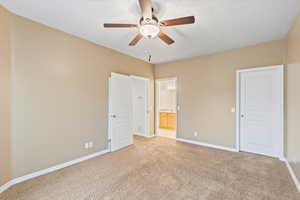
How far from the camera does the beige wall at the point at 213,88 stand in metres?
3.22

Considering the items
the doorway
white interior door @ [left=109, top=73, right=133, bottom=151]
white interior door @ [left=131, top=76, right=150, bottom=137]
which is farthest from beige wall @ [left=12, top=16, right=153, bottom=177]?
the doorway

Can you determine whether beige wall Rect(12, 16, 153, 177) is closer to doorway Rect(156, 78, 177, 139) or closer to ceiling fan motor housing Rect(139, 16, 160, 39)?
ceiling fan motor housing Rect(139, 16, 160, 39)

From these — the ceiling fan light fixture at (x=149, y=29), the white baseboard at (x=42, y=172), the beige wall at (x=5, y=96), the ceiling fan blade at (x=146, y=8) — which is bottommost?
the white baseboard at (x=42, y=172)

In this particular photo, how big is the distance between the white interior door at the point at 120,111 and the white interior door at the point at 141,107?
88 cm

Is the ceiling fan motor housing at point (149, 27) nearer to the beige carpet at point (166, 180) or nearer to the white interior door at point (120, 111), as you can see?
the white interior door at point (120, 111)

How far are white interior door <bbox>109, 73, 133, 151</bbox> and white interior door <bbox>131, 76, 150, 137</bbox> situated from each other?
0.88 meters

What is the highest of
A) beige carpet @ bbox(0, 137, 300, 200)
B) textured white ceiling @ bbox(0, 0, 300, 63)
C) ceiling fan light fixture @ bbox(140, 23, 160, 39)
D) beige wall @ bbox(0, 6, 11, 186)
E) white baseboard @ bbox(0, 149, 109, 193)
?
textured white ceiling @ bbox(0, 0, 300, 63)

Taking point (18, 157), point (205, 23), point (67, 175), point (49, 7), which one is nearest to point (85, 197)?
point (67, 175)

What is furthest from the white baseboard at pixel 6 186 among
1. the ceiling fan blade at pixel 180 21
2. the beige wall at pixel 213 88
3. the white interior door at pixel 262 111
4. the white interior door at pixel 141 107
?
the white interior door at pixel 262 111

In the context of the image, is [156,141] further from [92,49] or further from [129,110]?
[92,49]

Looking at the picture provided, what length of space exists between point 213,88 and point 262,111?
122 cm

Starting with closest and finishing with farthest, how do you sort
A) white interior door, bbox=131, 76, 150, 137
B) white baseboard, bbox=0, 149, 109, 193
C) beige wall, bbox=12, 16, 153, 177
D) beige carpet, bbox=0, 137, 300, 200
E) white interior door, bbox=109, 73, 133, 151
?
1. beige carpet, bbox=0, 137, 300, 200
2. white baseboard, bbox=0, 149, 109, 193
3. beige wall, bbox=12, 16, 153, 177
4. white interior door, bbox=109, 73, 133, 151
5. white interior door, bbox=131, 76, 150, 137

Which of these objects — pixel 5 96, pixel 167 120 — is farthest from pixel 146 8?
pixel 167 120

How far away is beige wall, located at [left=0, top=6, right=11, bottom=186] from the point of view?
195 cm
